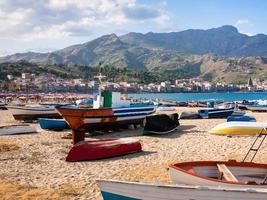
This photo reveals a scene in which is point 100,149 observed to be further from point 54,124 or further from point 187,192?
point 54,124

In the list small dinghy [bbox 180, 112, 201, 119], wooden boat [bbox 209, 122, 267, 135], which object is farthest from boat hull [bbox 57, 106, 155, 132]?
small dinghy [bbox 180, 112, 201, 119]

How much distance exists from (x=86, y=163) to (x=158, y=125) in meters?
10.8

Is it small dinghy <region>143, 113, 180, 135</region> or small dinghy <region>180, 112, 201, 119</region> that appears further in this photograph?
small dinghy <region>180, 112, 201, 119</region>

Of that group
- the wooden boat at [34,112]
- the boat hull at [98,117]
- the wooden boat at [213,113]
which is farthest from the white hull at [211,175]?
the wooden boat at [213,113]

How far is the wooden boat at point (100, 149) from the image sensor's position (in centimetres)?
1950

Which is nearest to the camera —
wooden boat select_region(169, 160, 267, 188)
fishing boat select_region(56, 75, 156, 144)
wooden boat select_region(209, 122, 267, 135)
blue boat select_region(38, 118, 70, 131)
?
wooden boat select_region(169, 160, 267, 188)

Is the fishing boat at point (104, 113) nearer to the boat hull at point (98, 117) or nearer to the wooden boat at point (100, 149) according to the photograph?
the boat hull at point (98, 117)

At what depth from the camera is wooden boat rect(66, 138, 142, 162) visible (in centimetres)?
1950

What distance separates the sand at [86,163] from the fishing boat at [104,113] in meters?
1.18

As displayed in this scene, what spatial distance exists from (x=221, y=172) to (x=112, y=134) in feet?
59.5

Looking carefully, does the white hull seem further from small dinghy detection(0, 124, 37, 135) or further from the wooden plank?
small dinghy detection(0, 124, 37, 135)

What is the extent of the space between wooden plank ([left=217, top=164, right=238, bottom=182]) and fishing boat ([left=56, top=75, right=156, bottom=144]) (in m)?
13.4

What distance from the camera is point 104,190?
34.3 ft

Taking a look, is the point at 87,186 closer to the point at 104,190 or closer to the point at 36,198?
the point at 36,198
